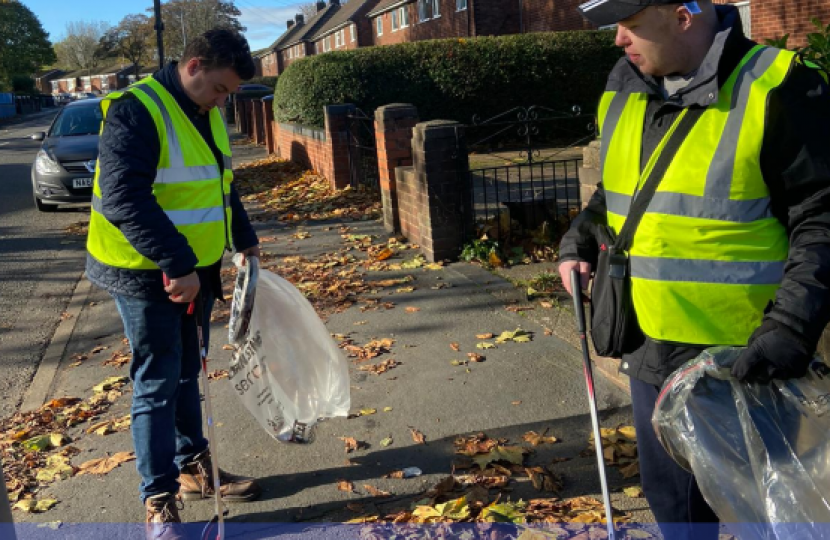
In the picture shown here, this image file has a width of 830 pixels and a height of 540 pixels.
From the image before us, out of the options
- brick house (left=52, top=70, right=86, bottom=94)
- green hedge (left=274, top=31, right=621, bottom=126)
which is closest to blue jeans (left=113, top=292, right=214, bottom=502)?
green hedge (left=274, top=31, right=621, bottom=126)

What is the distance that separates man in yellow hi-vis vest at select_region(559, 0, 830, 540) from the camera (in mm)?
1998

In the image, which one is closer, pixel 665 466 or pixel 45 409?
pixel 665 466

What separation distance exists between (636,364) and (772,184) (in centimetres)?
63

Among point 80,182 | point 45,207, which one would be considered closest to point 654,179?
point 80,182

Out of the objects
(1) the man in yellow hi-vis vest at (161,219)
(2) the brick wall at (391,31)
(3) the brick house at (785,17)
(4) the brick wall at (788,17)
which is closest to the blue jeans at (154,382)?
(1) the man in yellow hi-vis vest at (161,219)

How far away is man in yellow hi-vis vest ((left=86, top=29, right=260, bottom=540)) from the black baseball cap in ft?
5.22

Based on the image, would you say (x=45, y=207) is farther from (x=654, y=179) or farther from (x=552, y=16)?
(x=552, y=16)

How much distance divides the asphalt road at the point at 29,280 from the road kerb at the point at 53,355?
0.20ft

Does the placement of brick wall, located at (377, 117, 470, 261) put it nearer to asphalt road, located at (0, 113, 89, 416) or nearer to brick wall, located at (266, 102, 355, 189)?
asphalt road, located at (0, 113, 89, 416)

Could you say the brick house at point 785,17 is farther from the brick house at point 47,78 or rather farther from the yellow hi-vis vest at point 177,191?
the brick house at point 47,78

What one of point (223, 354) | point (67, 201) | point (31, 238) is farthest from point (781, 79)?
point (67, 201)

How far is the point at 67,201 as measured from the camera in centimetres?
1271

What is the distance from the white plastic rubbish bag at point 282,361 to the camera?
3.63 metres

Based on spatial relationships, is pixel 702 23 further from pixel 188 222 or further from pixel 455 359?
pixel 455 359
